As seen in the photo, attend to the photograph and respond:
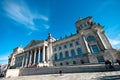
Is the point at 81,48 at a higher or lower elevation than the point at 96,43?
lower

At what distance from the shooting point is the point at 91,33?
30.9 metres

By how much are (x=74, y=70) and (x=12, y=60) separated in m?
52.9


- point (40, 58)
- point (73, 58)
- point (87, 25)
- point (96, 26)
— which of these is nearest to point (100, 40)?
point (96, 26)

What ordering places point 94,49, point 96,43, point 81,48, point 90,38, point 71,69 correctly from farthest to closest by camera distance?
point 81,48, point 90,38, point 96,43, point 94,49, point 71,69

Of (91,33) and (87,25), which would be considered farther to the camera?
(87,25)

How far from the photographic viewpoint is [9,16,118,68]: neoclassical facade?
26.6m

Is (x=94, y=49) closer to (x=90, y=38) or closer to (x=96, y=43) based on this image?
(x=96, y=43)

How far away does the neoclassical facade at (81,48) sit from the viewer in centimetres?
2661

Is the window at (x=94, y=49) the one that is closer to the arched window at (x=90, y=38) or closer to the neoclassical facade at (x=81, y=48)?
the neoclassical facade at (x=81, y=48)

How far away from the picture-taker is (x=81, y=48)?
3152cm

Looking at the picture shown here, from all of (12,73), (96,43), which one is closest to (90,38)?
(96,43)

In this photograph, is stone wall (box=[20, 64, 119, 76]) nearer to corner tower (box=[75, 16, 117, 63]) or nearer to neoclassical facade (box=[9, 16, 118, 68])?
neoclassical facade (box=[9, 16, 118, 68])

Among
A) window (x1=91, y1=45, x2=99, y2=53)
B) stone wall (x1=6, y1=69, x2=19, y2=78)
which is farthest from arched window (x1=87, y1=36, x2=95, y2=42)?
stone wall (x1=6, y1=69, x2=19, y2=78)

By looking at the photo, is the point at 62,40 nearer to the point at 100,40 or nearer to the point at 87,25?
the point at 87,25
